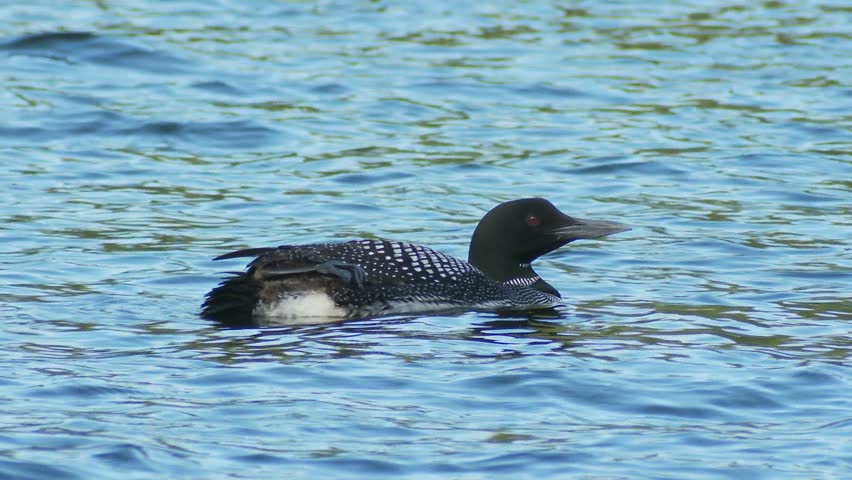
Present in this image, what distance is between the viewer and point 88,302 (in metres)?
7.13

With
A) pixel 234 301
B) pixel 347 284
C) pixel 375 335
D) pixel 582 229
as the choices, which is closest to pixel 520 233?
pixel 582 229

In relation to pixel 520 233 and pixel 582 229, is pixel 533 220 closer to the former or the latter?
pixel 520 233

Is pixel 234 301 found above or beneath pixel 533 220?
→ beneath

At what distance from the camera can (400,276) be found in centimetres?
718

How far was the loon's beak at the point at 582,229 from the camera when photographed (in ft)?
25.6

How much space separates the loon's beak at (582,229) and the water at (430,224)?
0.89 feet

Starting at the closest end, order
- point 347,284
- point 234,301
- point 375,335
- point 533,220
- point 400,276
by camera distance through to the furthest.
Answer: point 375,335
point 234,301
point 347,284
point 400,276
point 533,220

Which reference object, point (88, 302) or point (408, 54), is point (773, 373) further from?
point (408, 54)

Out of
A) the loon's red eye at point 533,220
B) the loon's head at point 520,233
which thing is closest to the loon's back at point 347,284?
the loon's head at point 520,233

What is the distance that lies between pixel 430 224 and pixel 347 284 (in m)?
2.31

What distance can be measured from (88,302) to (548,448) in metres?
2.80

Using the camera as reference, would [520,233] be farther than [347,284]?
Yes

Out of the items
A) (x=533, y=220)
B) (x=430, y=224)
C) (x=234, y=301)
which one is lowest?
(x=430, y=224)

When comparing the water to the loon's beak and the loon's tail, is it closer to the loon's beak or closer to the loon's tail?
the loon's tail
